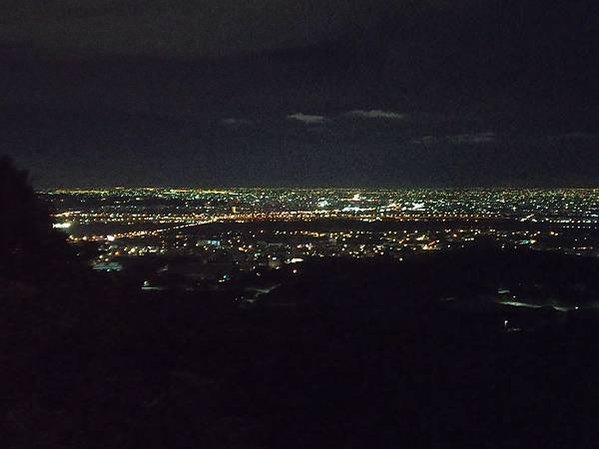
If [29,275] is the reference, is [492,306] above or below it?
below

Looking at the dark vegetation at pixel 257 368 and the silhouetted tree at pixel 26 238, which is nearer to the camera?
the dark vegetation at pixel 257 368

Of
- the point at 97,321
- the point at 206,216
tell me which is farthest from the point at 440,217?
the point at 97,321

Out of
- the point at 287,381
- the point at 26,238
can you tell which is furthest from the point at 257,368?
the point at 26,238

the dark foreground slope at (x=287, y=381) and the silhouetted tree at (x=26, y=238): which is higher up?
the silhouetted tree at (x=26, y=238)

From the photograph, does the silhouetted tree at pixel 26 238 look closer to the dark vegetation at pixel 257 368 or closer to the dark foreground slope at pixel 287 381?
the dark vegetation at pixel 257 368

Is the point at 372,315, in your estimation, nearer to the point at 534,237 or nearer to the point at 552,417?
the point at 552,417

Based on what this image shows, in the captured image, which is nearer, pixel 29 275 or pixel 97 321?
pixel 97 321

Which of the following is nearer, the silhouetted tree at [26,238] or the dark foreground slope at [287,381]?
the dark foreground slope at [287,381]

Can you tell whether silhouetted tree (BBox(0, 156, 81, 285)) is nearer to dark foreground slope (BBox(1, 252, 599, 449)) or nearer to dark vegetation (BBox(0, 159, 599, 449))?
dark vegetation (BBox(0, 159, 599, 449))

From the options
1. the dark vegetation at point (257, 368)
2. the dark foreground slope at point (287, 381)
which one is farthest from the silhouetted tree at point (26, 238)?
the dark foreground slope at point (287, 381)

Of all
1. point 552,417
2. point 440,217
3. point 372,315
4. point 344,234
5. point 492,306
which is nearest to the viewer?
point 552,417
